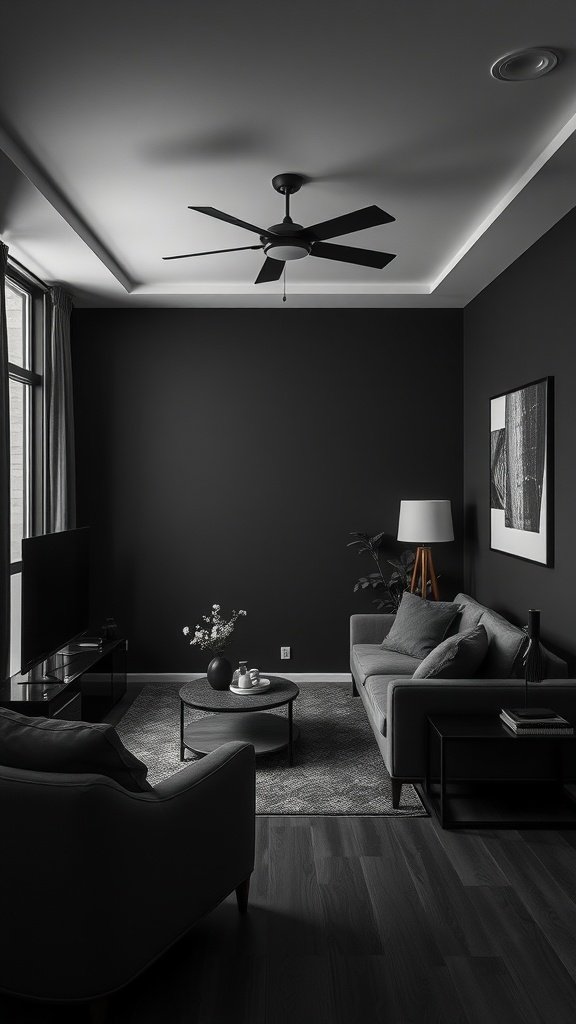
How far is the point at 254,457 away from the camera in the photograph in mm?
5891

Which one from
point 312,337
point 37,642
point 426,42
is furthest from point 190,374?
point 426,42

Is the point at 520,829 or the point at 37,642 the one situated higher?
the point at 37,642

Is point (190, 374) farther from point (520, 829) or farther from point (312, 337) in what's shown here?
point (520, 829)

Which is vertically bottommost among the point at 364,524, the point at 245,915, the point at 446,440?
the point at 245,915

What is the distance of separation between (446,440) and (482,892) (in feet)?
12.6

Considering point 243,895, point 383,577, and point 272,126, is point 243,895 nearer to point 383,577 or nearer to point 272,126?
point 272,126

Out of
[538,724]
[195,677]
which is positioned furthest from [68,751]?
[195,677]

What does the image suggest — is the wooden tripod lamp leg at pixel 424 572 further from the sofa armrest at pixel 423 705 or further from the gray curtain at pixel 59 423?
the gray curtain at pixel 59 423

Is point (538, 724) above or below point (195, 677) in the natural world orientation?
above

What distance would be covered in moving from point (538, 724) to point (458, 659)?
20.5 inches

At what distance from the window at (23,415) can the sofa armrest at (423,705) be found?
284 centimetres

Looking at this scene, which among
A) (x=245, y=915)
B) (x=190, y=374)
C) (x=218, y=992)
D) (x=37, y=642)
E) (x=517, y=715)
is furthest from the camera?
(x=190, y=374)

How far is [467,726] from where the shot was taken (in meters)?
3.26

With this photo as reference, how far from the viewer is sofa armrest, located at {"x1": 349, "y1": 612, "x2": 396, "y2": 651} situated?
5238 mm
